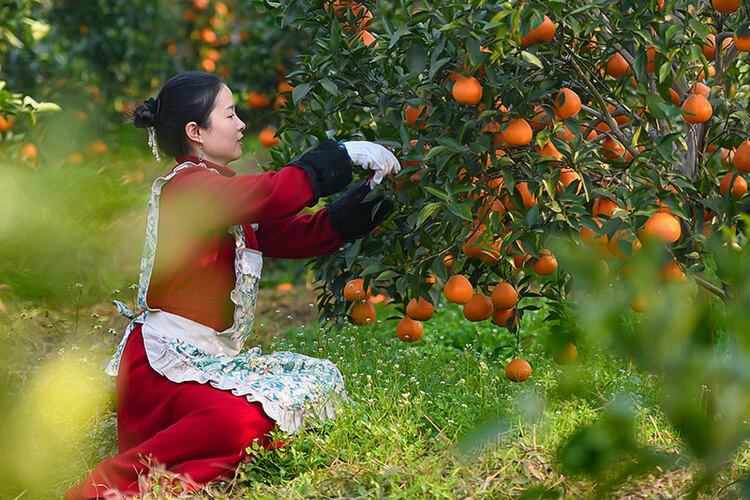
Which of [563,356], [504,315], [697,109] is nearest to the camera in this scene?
[563,356]

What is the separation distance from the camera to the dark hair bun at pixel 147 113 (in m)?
2.43

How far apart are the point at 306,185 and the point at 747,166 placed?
1.13 meters

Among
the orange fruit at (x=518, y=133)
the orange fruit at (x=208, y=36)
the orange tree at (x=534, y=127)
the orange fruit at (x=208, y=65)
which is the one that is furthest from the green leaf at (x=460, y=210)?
the orange fruit at (x=208, y=36)

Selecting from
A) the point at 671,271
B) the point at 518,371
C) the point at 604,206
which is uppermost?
the point at 604,206

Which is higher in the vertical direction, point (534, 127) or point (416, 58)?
point (416, 58)

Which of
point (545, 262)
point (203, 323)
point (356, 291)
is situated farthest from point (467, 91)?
point (203, 323)

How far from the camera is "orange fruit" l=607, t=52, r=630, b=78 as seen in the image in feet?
7.44

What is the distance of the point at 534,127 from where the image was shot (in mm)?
2160

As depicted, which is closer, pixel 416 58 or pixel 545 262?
pixel 416 58

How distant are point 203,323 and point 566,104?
1.16 meters

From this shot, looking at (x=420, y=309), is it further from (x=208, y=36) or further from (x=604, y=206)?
(x=208, y=36)

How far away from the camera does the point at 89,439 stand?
8.41 ft

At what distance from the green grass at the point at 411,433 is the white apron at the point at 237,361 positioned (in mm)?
86

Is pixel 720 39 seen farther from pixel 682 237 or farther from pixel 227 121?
pixel 227 121
